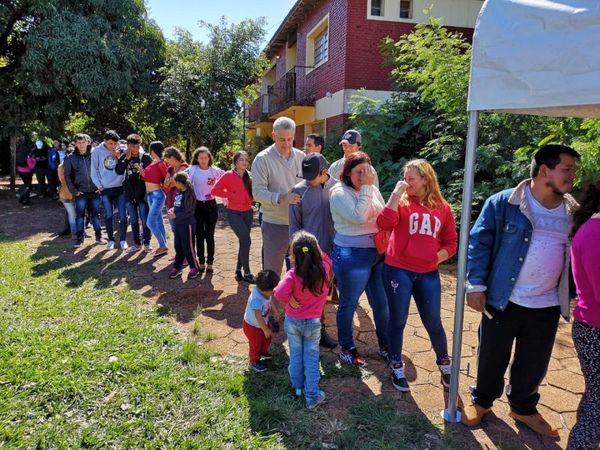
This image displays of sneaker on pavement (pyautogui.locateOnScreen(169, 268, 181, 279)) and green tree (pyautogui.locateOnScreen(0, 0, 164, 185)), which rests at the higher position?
green tree (pyautogui.locateOnScreen(0, 0, 164, 185))

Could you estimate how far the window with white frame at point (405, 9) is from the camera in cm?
1142

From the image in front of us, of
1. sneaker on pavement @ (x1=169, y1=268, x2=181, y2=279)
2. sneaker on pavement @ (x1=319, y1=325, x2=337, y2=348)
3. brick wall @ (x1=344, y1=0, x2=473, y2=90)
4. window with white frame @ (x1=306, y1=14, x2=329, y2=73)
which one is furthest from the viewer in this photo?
window with white frame @ (x1=306, y1=14, x2=329, y2=73)

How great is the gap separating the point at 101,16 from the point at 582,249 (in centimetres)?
1498

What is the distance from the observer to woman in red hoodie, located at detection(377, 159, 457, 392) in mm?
3000

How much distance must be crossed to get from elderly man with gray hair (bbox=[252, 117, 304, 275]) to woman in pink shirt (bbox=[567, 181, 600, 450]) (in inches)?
88.2

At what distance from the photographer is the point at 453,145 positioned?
24.7 feet

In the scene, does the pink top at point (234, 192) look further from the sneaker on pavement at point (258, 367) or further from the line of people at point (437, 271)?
the sneaker on pavement at point (258, 367)

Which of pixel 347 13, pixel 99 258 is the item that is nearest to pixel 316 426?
pixel 99 258

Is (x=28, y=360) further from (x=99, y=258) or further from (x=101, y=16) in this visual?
(x=101, y=16)

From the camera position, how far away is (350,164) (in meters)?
3.21

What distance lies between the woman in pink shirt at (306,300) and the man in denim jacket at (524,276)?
0.95 m

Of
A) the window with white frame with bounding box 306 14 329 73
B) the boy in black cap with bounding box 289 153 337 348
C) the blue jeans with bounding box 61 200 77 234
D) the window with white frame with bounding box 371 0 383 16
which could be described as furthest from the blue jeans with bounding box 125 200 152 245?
the window with white frame with bounding box 371 0 383 16

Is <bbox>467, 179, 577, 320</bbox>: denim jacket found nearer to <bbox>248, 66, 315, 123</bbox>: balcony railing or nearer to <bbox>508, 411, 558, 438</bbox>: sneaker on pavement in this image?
<bbox>508, 411, 558, 438</bbox>: sneaker on pavement

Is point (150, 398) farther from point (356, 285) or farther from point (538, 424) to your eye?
point (538, 424)
